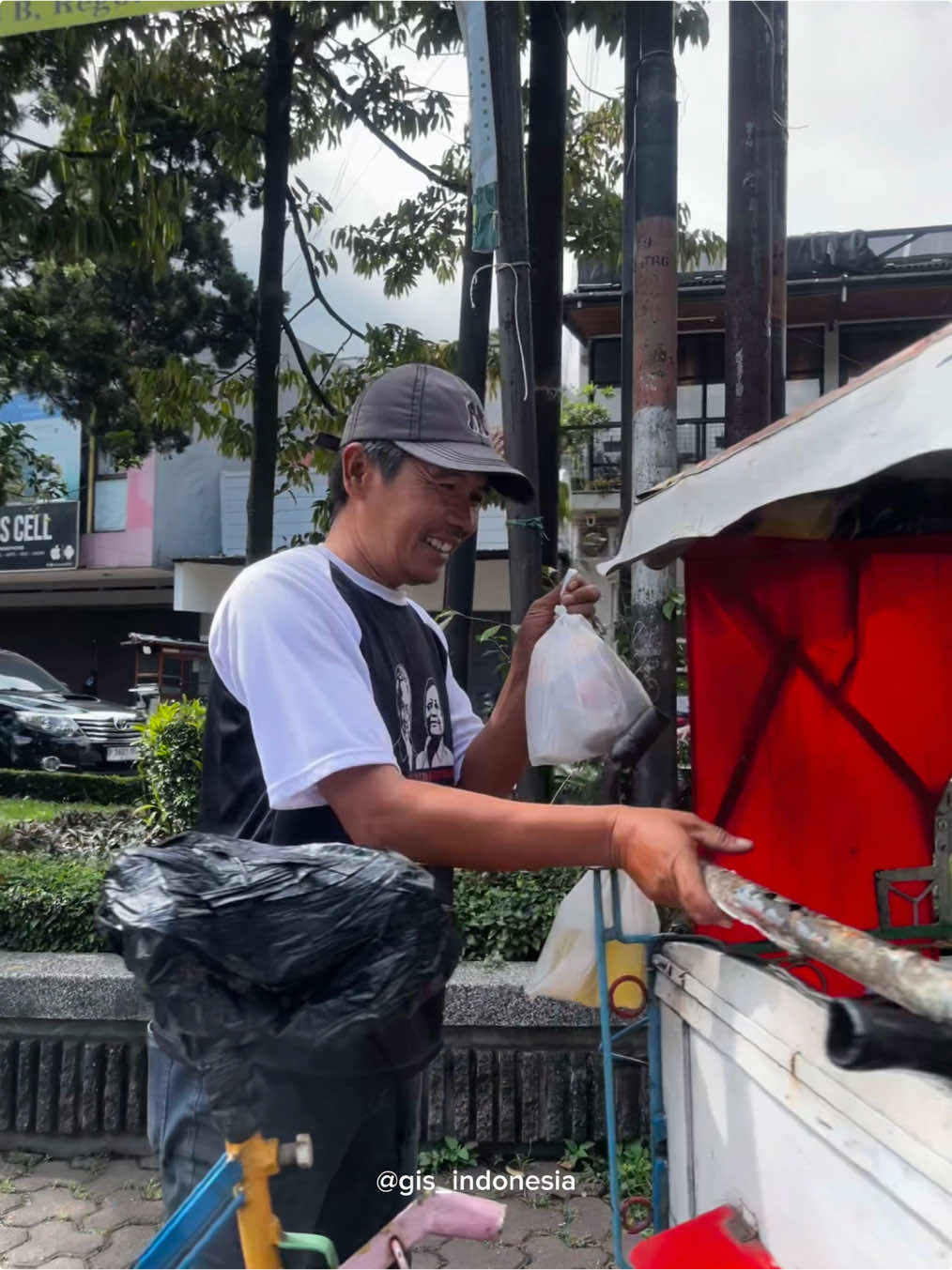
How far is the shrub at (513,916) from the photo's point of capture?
142 inches

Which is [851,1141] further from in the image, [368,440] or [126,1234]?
[126,1234]

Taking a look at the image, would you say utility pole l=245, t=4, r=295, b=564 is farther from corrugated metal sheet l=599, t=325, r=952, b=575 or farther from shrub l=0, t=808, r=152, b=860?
corrugated metal sheet l=599, t=325, r=952, b=575

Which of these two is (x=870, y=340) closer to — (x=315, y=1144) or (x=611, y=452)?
(x=611, y=452)

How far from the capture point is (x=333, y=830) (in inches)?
61.9

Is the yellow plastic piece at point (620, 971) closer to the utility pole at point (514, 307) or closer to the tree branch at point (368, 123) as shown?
the utility pole at point (514, 307)

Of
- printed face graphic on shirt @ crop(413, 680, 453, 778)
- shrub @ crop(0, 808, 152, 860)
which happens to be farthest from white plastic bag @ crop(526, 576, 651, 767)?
shrub @ crop(0, 808, 152, 860)

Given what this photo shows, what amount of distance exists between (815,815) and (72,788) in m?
9.71

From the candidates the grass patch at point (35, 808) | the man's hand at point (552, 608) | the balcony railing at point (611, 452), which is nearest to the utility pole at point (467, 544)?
the man's hand at point (552, 608)

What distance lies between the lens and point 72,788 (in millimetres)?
10836

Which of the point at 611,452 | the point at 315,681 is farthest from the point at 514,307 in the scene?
the point at 611,452

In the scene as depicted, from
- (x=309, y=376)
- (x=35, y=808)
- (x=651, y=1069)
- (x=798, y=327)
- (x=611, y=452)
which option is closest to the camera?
(x=651, y=1069)

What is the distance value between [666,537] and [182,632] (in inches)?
832

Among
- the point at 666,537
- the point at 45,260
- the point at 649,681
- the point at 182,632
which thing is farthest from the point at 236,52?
the point at 182,632

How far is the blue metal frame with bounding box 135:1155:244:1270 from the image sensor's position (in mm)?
1129
